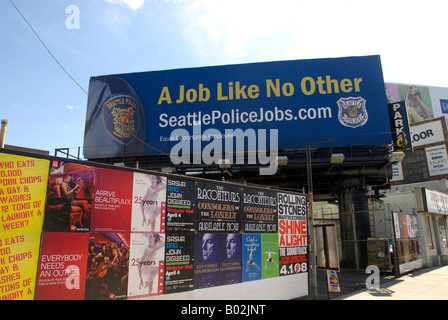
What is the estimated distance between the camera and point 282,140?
19297 mm

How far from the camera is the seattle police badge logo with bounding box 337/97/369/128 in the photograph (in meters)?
19.3

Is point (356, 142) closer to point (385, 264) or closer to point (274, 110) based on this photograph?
point (274, 110)

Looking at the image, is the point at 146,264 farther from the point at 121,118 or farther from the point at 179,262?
the point at 121,118

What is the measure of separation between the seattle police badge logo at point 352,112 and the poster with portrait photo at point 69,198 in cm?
1629

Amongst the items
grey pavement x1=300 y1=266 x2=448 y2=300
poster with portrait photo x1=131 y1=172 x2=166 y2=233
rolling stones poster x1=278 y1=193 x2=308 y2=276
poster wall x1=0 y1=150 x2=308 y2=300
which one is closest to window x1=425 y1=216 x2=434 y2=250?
grey pavement x1=300 y1=266 x2=448 y2=300

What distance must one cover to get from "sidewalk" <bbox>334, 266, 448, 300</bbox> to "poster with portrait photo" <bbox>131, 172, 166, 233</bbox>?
24.2 feet

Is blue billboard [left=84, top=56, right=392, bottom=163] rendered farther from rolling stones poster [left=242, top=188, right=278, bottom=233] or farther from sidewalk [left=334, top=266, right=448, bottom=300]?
rolling stones poster [left=242, top=188, right=278, bottom=233]

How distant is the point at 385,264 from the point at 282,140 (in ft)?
27.8

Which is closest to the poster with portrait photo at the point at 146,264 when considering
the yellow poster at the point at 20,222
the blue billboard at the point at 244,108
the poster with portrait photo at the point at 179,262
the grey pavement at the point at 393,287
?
the poster with portrait photo at the point at 179,262

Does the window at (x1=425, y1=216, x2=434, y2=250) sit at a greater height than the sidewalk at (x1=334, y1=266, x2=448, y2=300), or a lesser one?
greater

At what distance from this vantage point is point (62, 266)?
5.95m

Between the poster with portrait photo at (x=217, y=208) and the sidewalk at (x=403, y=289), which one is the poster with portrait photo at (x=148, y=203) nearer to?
the poster with portrait photo at (x=217, y=208)

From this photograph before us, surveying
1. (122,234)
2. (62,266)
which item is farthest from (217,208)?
(62,266)
